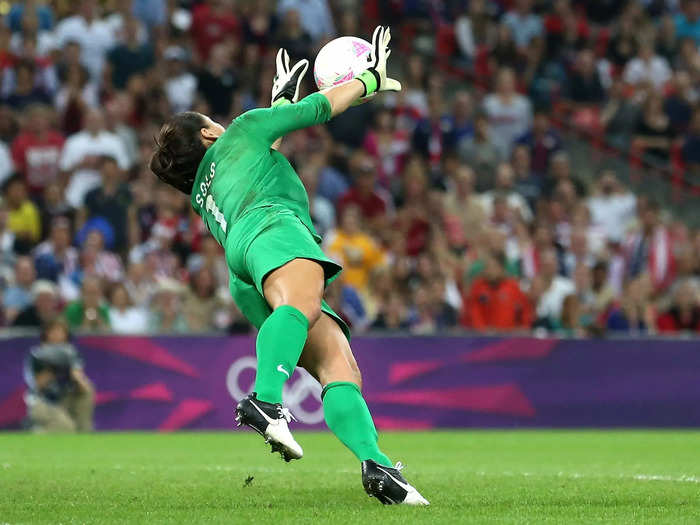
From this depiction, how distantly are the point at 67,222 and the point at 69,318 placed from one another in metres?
1.74

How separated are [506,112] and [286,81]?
12.5 m

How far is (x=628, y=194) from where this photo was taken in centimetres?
1878

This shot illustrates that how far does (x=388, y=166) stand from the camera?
723 inches

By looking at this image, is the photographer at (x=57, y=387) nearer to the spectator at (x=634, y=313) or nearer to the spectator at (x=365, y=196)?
the spectator at (x=365, y=196)

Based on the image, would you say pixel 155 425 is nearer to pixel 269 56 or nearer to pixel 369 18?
pixel 269 56

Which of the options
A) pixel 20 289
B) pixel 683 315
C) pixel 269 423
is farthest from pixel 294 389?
pixel 269 423

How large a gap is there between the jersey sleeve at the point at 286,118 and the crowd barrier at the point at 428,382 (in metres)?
7.53

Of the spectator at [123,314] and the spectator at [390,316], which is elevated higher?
the spectator at [123,314]

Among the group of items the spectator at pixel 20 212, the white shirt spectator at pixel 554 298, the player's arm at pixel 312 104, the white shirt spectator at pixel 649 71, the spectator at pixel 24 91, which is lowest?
the white shirt spectator at pixel 554 298

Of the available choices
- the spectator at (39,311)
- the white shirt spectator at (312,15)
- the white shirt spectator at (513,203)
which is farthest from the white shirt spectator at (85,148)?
the white shirt spectator at (513,203)

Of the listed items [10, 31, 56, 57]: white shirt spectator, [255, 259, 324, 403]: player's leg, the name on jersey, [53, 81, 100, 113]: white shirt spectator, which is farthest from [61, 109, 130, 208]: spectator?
[255, 259, 324, 403]: player's leg

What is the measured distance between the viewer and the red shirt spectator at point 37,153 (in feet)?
54.9

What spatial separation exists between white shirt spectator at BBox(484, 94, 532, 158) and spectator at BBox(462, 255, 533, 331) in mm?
3942

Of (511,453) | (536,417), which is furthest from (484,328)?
(511,453)
